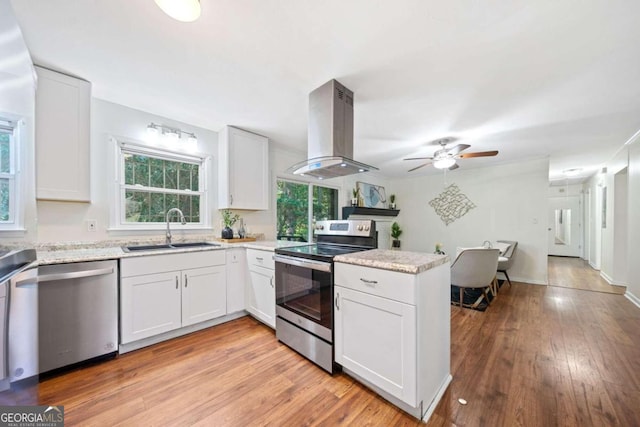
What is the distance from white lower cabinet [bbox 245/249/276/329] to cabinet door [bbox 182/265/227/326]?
275 mm

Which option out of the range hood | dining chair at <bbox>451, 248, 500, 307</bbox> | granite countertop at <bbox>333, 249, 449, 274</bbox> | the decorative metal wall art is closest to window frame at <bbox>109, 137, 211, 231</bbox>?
the range hood

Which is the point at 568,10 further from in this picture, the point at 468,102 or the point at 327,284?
the point at 327,284

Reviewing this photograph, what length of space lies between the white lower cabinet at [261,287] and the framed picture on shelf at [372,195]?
3.45 metres

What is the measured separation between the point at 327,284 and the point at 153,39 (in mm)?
2065

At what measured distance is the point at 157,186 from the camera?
2.76 metres

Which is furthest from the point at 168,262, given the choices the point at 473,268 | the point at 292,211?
the point at 473,268

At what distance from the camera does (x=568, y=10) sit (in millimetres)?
1307

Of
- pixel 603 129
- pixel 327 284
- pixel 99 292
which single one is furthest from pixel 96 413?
pixel 603 129

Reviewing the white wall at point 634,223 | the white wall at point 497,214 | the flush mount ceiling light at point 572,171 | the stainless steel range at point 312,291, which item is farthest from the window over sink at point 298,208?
the flush mount ceiling light at point 572,171

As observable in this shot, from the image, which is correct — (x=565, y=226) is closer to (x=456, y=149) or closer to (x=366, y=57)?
(x=456, y=149)

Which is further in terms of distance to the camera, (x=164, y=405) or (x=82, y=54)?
(x=82, y=54)

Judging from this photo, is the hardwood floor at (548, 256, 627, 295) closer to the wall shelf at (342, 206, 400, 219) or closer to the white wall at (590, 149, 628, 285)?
the white wall at (590, 149, 628, 285)

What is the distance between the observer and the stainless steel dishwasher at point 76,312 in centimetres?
164

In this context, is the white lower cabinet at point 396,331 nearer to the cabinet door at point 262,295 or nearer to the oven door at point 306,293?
the oven door at point 306,293
